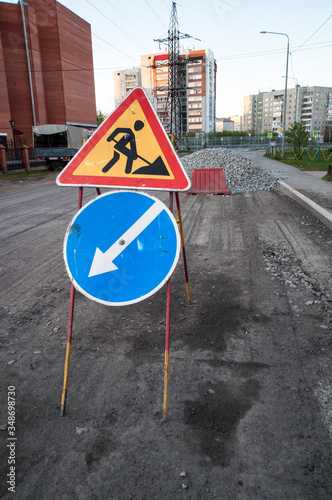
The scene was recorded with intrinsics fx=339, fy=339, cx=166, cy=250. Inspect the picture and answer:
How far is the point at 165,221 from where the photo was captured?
7.71ft

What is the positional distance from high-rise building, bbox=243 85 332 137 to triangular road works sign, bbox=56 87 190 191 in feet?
544

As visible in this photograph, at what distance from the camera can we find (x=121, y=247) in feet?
7.89

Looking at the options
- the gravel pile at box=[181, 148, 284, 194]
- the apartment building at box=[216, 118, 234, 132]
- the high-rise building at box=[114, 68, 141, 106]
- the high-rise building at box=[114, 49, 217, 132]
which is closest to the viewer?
the gravel pile at box=[181, 148, 284, 194]

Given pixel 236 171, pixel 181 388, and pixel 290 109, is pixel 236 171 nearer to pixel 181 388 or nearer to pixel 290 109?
pixel 181 388

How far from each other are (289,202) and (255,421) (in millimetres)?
9928

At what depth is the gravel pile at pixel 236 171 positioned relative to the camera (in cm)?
1458

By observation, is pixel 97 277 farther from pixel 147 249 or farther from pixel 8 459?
pixel 8 459

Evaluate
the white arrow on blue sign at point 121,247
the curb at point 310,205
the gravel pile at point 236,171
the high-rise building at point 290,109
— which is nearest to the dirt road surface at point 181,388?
the white arrow on blue sign at point 121,247

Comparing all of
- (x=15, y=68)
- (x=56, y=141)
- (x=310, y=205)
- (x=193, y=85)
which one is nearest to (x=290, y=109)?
(x=193, y=85)

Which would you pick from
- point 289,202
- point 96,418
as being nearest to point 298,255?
point 96,418

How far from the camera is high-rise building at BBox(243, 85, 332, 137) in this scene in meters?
165

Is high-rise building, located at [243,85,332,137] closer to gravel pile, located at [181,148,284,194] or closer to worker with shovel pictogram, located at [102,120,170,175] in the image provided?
gravel pile, located at [181,148,284,194]

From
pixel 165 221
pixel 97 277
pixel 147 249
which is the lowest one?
pixel 97 277

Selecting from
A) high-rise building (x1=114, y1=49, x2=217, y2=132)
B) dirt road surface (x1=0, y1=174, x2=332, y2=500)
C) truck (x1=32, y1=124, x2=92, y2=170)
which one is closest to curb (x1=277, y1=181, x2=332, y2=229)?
dirt road surface (x1=0, y1=174, x2=332, y2=500)
